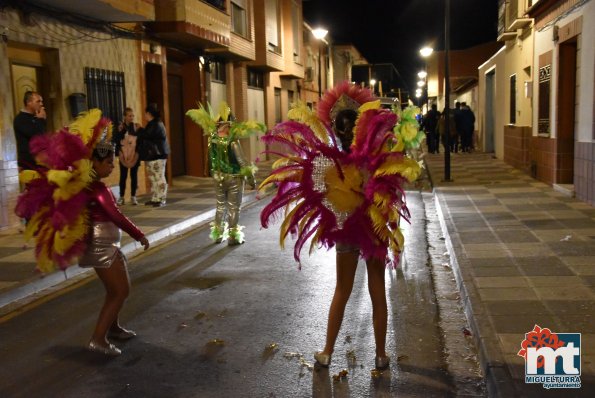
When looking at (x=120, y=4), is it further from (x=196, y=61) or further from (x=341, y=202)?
(x=341, y=202)

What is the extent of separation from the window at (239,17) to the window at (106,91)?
26.9 ft

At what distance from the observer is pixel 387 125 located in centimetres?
404

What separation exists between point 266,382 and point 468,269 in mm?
3087

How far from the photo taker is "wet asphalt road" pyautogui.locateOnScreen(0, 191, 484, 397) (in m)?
4.04

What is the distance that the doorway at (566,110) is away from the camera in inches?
472

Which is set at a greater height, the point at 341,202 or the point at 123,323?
the point at 341,202

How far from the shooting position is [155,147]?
12094 millimetres

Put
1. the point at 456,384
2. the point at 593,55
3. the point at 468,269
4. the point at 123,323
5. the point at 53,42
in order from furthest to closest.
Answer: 1. the point at 53,42
2. the point at 593,55
3. the point at 468,269
4. the point at 123,323
5. the point at 456,384

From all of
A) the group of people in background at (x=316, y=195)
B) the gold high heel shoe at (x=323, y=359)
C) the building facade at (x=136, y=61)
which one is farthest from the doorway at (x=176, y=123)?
the gold high heel shoe at (x=323, y=359)

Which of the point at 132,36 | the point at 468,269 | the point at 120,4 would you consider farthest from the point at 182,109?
the point at 468,269

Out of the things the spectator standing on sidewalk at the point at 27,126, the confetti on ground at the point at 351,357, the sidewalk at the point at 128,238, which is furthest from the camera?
the spectator standing on sidewalk at the point at 27,126

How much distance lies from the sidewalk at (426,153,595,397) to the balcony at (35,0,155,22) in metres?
Result: 7.22

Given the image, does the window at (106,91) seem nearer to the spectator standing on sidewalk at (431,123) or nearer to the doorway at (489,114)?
the spectator standing on sidewalk at (431,123)

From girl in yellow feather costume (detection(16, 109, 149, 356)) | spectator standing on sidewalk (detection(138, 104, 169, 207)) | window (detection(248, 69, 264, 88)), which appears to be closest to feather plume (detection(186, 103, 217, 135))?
girl in yellow feather costume (detection(16, 109, 149, 356))
